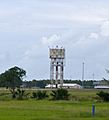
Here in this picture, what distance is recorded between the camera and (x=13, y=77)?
5822 inches

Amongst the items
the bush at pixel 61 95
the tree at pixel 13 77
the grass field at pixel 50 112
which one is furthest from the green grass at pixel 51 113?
the tree at pixel 13 77

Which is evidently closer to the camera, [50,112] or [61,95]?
[50,112]

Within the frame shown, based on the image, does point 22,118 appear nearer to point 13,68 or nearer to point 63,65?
point 13,68

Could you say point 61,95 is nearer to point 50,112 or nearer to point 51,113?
point 50,112

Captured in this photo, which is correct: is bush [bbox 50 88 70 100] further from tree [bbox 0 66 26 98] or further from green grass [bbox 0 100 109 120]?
green grass [bbox 0 100 109 120]

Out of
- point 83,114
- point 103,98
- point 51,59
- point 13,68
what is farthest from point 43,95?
point 51,59

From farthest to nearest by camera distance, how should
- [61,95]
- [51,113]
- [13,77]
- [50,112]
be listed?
1. [13,77]
2. [61,95]
3. [50,112]
4. [51,113]

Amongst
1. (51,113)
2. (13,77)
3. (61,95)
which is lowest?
(51,113)

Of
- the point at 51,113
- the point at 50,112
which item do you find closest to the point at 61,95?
the point at 50,112

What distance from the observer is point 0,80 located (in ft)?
502

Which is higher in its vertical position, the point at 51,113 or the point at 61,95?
the point at 61,95

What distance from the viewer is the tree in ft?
486

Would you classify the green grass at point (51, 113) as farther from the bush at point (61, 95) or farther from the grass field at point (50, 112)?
the bush at point (61, 95)

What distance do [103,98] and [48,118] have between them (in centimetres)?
5724
